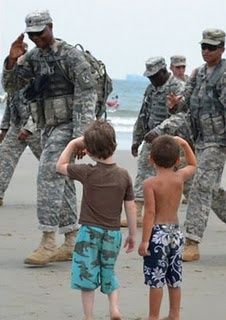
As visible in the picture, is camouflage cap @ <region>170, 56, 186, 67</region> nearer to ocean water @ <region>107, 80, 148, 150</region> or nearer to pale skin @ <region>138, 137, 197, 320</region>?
pale skin @ <region>138, 137, 197, 320</region>

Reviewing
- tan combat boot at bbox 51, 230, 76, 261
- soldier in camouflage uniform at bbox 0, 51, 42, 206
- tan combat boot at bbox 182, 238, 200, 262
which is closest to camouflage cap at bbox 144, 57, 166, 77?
soldier in camouflage uniform at bbox 0, 51, 42, 206

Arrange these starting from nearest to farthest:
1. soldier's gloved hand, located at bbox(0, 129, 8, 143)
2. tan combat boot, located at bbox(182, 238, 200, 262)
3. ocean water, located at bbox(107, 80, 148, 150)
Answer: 1. tan combat boot, located at bbox(182, 238, 200, 262)
2. soldier's gloved hand, located at bbox(0, 129, 8, 143)
3. ocean water, located at bbox(107, 80, 148, 150)

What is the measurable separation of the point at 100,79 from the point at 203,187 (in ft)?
3.60

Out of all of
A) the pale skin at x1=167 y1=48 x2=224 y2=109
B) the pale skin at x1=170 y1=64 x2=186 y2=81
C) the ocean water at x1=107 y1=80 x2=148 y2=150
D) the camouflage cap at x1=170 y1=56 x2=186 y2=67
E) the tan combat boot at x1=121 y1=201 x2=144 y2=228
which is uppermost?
the pale skin at x1=167 y1=48 x2=224 y2=109

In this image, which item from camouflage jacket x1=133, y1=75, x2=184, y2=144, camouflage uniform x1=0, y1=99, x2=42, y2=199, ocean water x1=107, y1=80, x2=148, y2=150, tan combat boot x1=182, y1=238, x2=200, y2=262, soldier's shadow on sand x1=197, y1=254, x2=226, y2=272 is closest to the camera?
soldier's shadow on sand x1=197, y1=254, x2=226, y2=272

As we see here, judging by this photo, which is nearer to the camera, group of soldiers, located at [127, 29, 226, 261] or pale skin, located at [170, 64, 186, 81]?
group of soldiers, located at [127, 29, 226, 261]

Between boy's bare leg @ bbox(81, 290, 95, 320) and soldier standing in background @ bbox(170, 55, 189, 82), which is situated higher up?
boy's bare leg @ bbox(81, 290, 95, 320)

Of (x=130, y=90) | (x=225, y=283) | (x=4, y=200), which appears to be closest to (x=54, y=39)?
(x=225, y=283)

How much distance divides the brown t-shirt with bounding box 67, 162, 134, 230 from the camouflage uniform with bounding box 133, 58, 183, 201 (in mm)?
3988

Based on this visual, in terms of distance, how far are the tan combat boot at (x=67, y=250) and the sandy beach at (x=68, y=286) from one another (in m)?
0.07

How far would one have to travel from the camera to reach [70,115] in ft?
25.6

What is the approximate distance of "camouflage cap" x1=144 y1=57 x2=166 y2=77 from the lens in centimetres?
985

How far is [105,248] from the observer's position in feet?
19.2

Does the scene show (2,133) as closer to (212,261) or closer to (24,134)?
(24,134)
